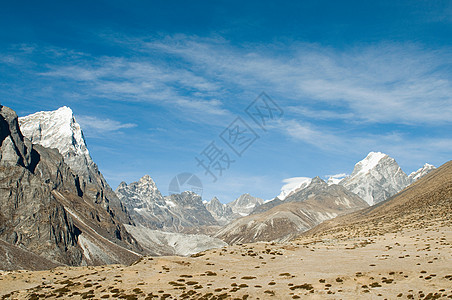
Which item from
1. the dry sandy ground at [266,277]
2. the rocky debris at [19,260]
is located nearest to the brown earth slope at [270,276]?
the dry sandy ground at [266,277]

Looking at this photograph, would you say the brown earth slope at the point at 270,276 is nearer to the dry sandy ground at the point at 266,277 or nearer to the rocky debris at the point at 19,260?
the dry sandy ground at the point at 266,277

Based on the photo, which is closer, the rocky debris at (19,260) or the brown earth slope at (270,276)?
the brown earth slope at (270,276)

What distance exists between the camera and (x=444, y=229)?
87.5 metres

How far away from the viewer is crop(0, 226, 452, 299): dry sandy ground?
1703 inches

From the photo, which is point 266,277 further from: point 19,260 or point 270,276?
point 19,260

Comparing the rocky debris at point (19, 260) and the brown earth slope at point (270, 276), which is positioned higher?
the rocky debris at point (19, 260)

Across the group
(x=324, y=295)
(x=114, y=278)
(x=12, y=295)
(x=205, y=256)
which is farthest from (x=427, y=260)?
(x=12, y=295)

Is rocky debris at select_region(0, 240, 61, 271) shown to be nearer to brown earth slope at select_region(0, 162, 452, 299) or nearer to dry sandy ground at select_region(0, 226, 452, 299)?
dry sandy ground at select_region(0, 226, 452, 299)

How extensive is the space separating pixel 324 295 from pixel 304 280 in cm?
771

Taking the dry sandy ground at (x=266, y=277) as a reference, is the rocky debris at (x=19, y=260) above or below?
above

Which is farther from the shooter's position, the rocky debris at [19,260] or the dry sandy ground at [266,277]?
the rocky debris at [19,260]

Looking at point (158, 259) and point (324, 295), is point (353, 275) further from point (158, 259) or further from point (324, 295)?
point (158, 259)

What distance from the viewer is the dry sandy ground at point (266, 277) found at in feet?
142

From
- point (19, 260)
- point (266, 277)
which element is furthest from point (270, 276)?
point (19, 260)
